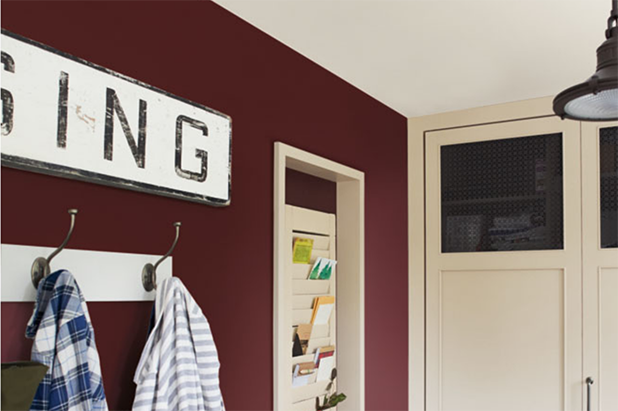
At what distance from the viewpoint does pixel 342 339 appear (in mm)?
2900

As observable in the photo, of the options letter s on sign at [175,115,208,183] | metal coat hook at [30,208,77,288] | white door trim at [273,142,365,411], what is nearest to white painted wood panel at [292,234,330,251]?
white door trim at [273,142,365,411]

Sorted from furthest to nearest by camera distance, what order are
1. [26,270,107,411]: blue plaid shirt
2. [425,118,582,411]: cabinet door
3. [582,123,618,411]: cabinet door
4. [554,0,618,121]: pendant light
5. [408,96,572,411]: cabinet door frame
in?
[408,96,572,411]: cabinet door frame, [425,118,582,411]: cabinet door, [582,123,618,411]: cabinet door, [554,0,618,121]: pendant light, [26,270,107,411]: blue plaid shirt

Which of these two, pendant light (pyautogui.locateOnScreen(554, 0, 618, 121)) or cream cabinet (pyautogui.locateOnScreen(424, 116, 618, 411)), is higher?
pendant light (pyautogui.locateOnScreen(554, 0, 618, 121))

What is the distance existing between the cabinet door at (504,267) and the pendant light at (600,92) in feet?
4.69

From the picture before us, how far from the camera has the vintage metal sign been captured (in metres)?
1.42

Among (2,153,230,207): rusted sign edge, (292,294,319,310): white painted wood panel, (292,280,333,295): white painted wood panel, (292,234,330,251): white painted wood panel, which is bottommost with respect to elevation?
(292,294,319,310): white painted wood panel

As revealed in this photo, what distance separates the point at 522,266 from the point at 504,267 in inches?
3.4

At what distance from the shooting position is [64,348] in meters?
1.41

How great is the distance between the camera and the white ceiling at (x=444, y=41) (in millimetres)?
2141

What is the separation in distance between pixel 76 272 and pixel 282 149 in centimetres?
100

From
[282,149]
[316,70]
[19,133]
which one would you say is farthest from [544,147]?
[19,133]

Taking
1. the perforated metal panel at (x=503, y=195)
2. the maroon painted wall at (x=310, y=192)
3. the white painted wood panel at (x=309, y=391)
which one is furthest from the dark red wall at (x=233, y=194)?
the perforated metal panel at (x=503, y=195)

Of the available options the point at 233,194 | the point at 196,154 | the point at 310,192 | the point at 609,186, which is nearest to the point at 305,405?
the point at 310,192

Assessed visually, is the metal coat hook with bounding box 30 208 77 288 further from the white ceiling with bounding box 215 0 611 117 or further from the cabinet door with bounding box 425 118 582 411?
the cabinet door with bounding box 425 118 582 411
